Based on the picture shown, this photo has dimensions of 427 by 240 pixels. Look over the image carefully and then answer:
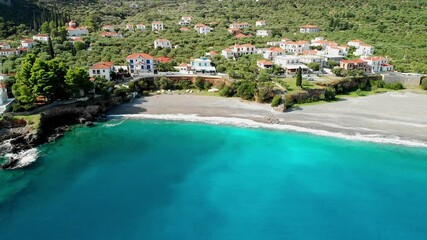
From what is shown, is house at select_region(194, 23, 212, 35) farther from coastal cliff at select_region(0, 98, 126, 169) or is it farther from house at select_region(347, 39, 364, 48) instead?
coastal cliff at select_region(0, 98, 126, 169)

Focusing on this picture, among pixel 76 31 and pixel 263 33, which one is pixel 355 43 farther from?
pixel 76 31

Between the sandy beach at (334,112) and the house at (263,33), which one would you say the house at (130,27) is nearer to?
the house at (263,33)

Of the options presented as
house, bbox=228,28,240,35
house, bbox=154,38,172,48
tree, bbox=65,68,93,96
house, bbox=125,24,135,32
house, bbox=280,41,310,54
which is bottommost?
tree, bbox=65,68,93,96

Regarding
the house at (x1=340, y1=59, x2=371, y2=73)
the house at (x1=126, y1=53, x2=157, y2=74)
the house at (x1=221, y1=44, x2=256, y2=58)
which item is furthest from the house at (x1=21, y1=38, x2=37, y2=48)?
the house at (x1=340, y1=59, x2=371, y2=73)

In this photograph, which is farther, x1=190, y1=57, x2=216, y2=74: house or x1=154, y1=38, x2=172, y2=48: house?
x1=154, y1=38, x2=172, y2=48: house

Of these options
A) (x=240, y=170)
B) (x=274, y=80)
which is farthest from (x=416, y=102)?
(x=240, y=170)

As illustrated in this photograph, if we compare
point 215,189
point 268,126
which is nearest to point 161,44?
point 268,126

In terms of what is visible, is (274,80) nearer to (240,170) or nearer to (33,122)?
(240,170)
